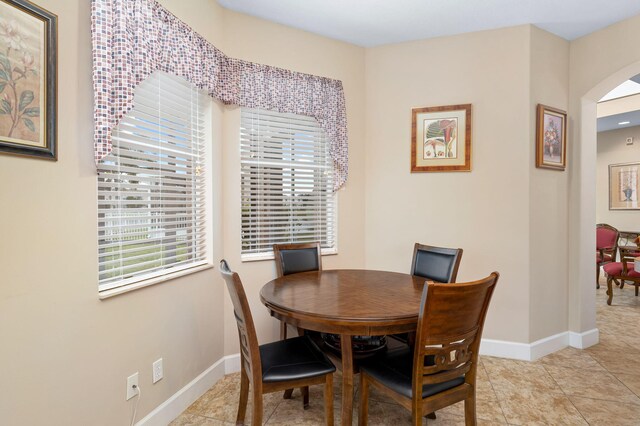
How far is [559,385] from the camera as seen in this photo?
97.6 inches

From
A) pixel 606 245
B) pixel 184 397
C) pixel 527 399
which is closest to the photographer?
pixel 184 397

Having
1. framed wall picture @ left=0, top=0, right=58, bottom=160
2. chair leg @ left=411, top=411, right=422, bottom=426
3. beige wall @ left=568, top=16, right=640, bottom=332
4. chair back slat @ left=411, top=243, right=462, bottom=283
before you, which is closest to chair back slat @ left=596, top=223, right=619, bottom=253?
beige wall @ left=568, top=16, right=640, bottom=332

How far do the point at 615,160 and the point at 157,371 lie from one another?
804 cm

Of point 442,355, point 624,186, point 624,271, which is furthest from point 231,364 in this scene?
point 624,186

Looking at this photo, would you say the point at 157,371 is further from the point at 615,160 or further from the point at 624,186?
the point at 615,160

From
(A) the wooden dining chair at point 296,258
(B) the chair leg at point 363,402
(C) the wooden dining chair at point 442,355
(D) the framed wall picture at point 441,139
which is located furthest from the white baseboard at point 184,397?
(D) the framed wall picture at point 441,139

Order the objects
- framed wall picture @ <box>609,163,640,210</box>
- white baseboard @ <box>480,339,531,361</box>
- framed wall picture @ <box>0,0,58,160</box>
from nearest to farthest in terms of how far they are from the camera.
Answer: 1. framed wall picture @ <box>0,0,58,160</box>
2. white baseboard @ <box>480,339,531,361</box>
3. framed wall picture @ <box>609,163,640,210</box>

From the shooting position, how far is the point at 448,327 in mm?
1519

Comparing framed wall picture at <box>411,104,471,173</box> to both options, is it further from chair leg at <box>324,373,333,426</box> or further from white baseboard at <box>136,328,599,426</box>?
chair leg at <box>324,373,333,426</box>

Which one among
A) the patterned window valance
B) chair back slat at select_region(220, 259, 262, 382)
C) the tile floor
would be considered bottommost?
the tile floor

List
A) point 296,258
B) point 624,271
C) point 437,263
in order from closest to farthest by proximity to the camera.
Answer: point 437,263
point 296,258
point 624,271

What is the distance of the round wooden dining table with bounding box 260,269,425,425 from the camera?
64.4 inches

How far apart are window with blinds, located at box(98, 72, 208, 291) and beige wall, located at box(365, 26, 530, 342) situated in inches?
64.1

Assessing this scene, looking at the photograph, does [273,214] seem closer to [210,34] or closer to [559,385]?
[210,34]
